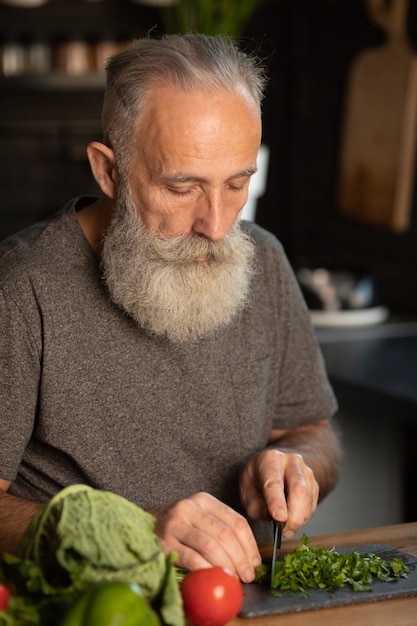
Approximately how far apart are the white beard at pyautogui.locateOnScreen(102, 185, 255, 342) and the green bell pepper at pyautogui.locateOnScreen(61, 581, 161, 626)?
850mm

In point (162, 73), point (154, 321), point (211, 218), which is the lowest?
point (154, 321)

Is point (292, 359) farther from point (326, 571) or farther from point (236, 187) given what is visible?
point (326, 571)

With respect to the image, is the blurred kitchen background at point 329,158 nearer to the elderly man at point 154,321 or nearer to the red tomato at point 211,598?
the elderly man at point 154,321

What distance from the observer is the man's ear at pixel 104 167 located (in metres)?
1.93

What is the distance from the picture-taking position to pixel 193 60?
1.84 m

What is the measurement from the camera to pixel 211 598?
4.34 feet

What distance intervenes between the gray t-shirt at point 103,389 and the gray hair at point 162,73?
227 mm

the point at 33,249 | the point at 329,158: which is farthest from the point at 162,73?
the point at 329,158

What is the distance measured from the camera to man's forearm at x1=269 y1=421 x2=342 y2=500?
209 centimetres

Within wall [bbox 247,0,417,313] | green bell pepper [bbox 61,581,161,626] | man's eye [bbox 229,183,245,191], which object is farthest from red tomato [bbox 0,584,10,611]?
wall [bbox 247,0,417,313]

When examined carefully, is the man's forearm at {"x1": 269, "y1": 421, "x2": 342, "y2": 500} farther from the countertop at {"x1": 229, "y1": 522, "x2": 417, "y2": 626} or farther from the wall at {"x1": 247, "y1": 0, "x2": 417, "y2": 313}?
the wall at {"x1": 247, "y1": 0, "x2": 417, "y2": 313}

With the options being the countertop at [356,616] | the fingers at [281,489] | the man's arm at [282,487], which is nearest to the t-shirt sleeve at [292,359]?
the man's arm at [282,487]

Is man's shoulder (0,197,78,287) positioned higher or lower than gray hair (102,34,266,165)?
lower

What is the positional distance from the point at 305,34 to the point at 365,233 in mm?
913
